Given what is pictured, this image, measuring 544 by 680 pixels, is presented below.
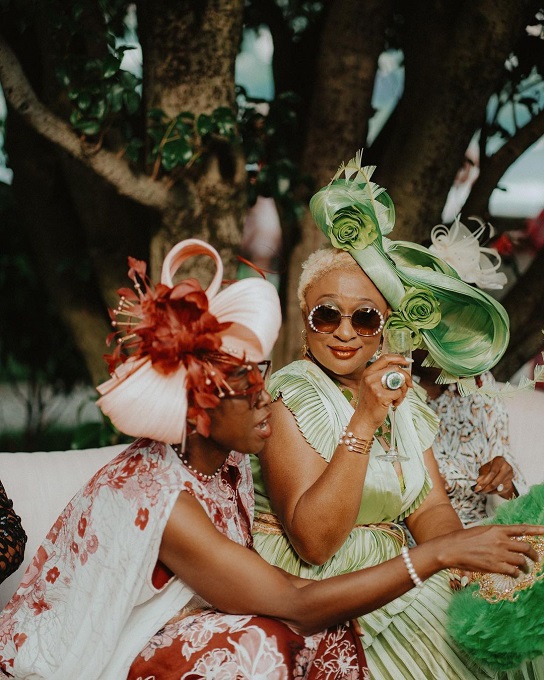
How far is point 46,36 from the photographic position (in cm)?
436

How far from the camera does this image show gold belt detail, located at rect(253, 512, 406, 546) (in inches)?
106

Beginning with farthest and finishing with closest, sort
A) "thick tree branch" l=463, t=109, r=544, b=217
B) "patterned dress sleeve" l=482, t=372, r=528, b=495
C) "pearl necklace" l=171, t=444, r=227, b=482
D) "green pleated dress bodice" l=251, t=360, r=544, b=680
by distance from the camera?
1. "thick tree branch" l=463, t=109, r=544, b=217
2. "patterned dress sleeve" l=482, t=372, r=528, b=495
3. "green pleated dress bodice" l=251, t=360, r=544, b=680
4. "pearl necklace" l=171, t=444, r=227, b=482

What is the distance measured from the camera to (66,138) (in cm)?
399

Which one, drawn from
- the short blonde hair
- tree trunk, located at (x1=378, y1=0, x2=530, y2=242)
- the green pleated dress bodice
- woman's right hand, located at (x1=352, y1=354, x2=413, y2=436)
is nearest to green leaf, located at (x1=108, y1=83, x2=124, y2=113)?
tree trunk, located at (x1=378, y1=0, x2=530, y2=242)

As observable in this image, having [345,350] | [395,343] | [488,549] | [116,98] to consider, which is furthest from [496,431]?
[116,98]

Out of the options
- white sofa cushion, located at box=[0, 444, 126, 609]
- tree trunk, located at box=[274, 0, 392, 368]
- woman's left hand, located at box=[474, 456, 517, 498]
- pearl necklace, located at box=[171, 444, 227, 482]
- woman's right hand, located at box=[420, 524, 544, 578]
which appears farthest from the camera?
tree trunk, located at box=[274, 0, 392, 368]

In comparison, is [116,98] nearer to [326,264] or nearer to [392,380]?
[326,264]

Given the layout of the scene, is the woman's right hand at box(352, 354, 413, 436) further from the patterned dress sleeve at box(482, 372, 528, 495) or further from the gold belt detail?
the patterned dress sleeve at box(482, 372, 528, 495)

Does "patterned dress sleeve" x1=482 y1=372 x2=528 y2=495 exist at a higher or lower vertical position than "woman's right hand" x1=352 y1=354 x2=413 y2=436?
lower

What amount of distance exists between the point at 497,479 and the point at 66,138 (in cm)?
239

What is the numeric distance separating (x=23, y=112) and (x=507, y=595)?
294 cm

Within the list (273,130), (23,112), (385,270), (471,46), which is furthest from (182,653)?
(471,46)

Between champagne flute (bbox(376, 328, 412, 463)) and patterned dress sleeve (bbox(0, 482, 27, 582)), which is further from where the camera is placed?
champagne flute (bbox(376, 328, 412, 463))

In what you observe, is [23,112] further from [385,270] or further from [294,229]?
[385,270]
